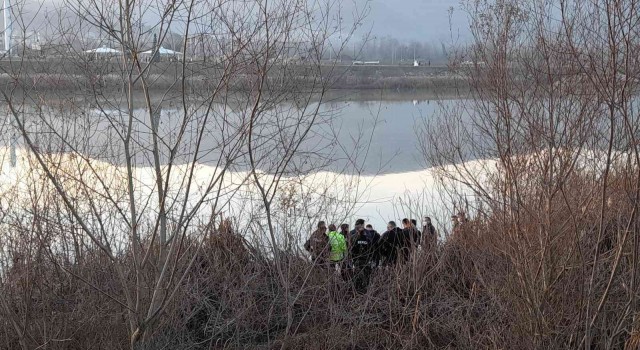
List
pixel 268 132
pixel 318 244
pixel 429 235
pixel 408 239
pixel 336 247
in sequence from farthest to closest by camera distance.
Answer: pixel 408 239
pixel 429 235
pixel 336 247
pixel 318 244
pixel 268 132

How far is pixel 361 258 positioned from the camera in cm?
914

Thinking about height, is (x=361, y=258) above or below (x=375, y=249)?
below

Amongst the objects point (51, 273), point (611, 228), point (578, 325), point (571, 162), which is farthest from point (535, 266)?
point (51, 273)

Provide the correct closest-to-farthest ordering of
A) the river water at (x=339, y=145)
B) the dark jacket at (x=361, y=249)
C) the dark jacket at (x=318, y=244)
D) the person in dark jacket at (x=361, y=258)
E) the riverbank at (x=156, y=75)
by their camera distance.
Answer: the riverbank at (x=156, y=75)
the river water at (x=339, y=145)
the dark jacket at (x=318, y=244)
the person in dark jacket at (x=361, y=258)
the dark jacket at (x=361, y=249)

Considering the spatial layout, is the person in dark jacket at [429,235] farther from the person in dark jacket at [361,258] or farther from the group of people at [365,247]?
the person in dark jacket at [361,258]


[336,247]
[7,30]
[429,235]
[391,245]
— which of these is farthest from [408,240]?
[7,30]

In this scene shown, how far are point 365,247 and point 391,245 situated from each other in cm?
34

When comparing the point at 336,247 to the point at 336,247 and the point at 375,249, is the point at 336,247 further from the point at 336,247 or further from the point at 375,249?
the point at 375,249

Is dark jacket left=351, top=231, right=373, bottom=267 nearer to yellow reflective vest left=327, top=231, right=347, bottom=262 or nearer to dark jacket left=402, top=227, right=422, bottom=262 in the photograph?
yellow reflective vest left=327, top=231, right=347, bottom=262

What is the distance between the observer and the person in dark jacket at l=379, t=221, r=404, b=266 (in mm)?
9016

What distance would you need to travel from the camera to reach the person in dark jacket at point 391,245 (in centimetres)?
902

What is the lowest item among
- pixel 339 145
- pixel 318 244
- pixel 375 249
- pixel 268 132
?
pixel 375 249

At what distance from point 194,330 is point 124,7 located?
420 centimetres

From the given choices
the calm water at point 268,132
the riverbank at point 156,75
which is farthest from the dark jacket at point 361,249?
the riverbank at point 156,75
